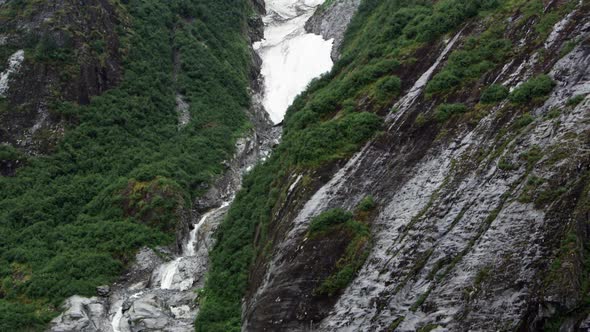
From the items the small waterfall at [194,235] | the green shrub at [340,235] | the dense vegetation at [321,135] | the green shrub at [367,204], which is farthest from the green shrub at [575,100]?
the small waterfall at [194,235]

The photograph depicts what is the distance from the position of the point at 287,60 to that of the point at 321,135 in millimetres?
43945

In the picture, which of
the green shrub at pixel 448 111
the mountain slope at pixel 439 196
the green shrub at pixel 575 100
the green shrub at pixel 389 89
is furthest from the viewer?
the green shrub at pixel 389 89

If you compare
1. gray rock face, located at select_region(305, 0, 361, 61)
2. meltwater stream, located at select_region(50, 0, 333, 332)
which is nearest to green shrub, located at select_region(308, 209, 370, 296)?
meltwater stream, located at select_region(50, 0, 333, 332)

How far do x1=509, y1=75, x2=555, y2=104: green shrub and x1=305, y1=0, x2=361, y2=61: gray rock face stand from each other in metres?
43.7

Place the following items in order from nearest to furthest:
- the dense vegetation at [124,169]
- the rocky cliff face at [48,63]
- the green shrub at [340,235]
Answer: the green shrub at [340,235] → the dense vegetation at [124,169] → the rocky cliff face at [48,63]

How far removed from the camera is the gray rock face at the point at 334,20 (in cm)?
7456

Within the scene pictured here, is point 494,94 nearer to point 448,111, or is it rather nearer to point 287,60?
point 448,111

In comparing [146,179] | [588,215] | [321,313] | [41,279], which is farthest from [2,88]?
[588,215]

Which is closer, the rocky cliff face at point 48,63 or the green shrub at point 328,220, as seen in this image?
the green shrub at point 328,220

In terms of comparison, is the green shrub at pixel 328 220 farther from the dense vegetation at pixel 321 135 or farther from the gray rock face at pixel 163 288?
the gray rock face at pixel 163 288

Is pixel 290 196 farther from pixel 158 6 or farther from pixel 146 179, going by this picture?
pixel 158 6

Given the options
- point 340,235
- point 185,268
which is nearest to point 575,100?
point 340,235

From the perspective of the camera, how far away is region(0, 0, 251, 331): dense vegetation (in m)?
42.5

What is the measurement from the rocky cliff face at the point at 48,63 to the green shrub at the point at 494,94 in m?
38.0
